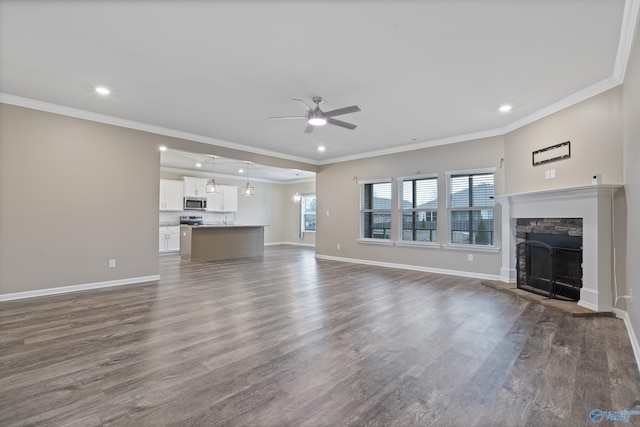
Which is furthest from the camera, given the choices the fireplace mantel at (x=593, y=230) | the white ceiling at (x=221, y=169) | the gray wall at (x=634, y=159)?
the white ceiling at (x=221, y=169)

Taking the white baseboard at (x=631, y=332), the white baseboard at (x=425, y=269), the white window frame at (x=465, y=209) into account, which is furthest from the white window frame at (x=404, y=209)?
the white baseboard at (x=631, y=332)

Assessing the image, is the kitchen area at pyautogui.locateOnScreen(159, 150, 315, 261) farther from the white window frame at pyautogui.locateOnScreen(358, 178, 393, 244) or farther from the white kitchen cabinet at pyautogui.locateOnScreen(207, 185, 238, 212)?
the white window frame at pyautogui.locateOnScreen(358, 178, 393, 244)

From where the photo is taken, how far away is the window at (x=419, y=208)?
20.9 feet

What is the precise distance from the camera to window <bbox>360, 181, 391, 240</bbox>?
714 cm

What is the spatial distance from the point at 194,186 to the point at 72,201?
525 cm

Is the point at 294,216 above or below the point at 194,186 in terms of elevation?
below

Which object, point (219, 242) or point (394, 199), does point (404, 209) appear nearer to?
point (394, 199)

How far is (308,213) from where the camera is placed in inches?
477

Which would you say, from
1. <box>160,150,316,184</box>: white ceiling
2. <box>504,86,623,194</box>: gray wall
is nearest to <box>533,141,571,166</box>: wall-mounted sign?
<box>504,86,623,194</box>: gray wall

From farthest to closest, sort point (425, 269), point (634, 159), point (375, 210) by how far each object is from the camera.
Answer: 1. point (375, 210)
2. point (425, 269)
3. point (634, 159)

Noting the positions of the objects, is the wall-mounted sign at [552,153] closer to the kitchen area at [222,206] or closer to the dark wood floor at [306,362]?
the dark wood floor at [306,362]

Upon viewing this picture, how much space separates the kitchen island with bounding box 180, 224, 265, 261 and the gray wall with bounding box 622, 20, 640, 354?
24.7 feet

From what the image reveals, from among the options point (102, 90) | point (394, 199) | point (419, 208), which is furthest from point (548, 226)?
point (102, 90)

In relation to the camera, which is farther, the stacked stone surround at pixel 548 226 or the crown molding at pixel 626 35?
the stacked stone surround at pixel 548 226
